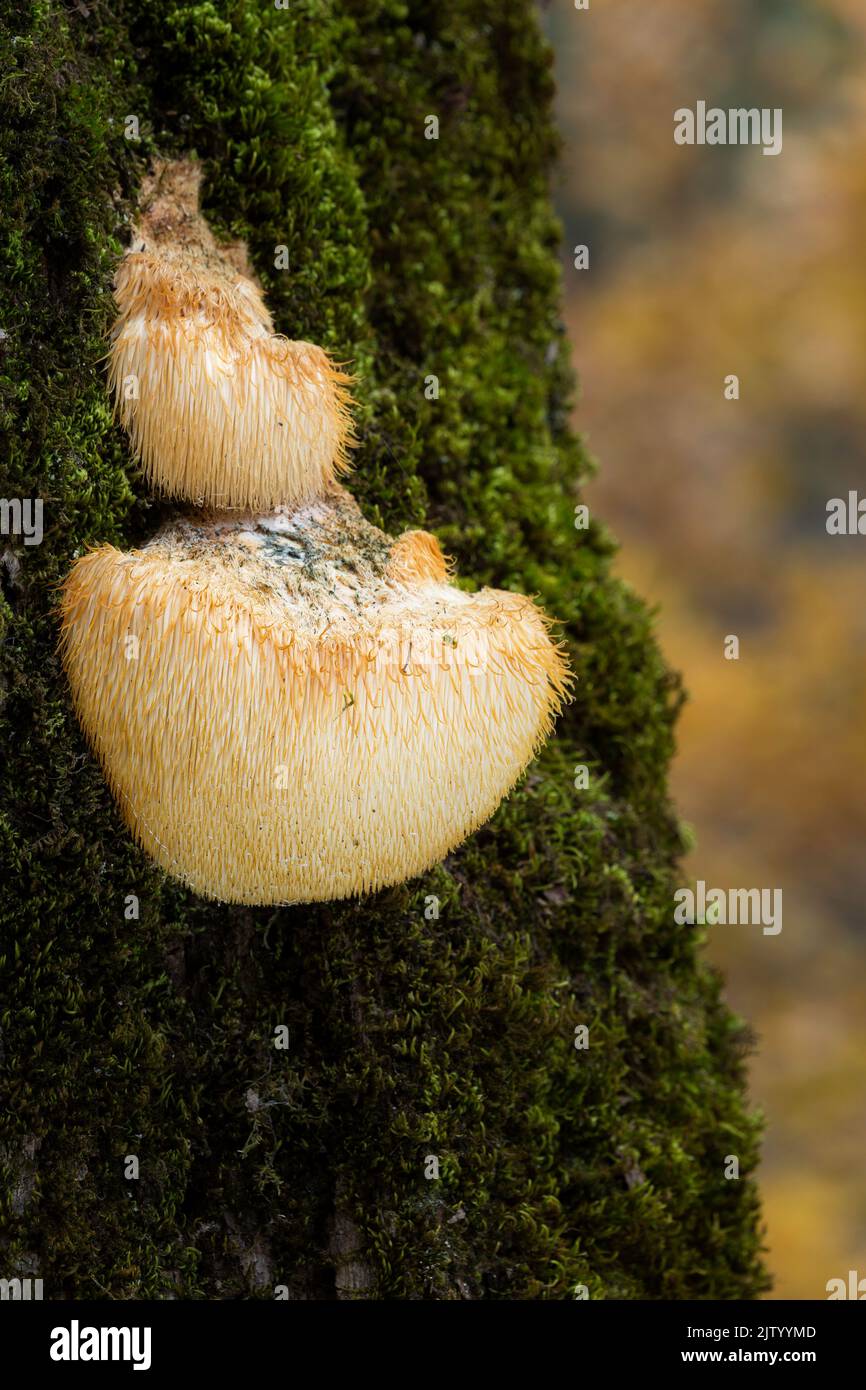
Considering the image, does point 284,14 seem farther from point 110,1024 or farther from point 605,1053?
point 605,1053

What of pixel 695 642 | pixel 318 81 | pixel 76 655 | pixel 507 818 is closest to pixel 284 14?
pixel 318 81

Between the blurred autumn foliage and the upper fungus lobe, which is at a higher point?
the blurred autumn foliage

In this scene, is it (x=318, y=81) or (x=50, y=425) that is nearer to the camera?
(x=50, y=425)

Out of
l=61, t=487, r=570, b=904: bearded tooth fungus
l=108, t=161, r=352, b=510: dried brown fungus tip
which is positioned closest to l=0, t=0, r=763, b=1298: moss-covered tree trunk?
l=108, t=161, r=352, b=510: dried brown fungus tip

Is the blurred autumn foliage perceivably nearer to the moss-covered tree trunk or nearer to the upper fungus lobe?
the moss-covered tree trunk

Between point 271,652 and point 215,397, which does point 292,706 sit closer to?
point 271,652

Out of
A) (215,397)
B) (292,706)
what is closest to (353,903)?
(292,706)

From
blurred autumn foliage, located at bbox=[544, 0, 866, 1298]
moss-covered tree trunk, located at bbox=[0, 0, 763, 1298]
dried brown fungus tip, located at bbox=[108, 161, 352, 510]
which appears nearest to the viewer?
dried brown fungus tip, located at bbox=[108, 161, 352, 510]
